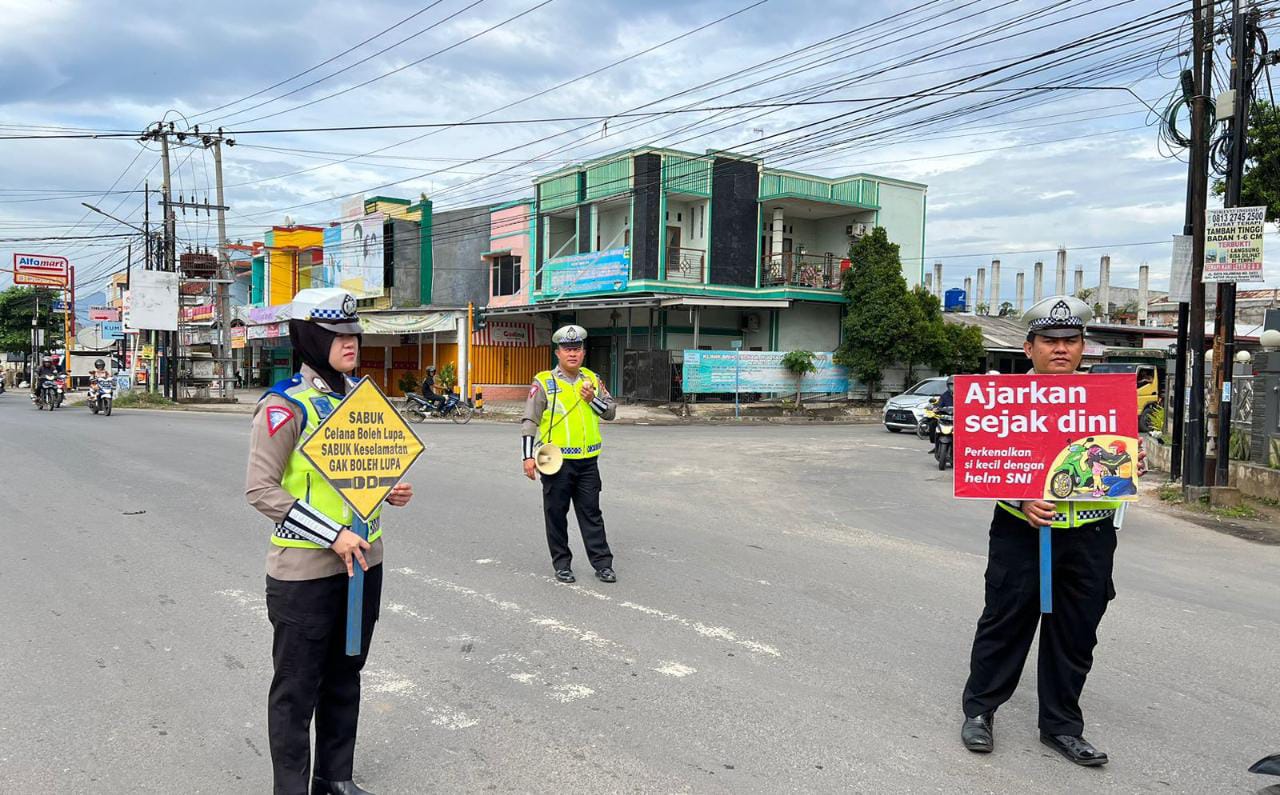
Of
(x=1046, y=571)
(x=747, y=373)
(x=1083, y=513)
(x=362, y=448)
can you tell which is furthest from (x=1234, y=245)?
(x=747, y=373)

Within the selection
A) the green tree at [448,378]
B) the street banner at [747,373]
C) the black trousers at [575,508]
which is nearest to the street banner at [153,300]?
the green tree at [448,378]

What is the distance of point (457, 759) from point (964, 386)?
2.61 metres

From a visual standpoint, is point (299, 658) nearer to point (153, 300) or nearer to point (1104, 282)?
point (153, 300)

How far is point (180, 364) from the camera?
3628cm

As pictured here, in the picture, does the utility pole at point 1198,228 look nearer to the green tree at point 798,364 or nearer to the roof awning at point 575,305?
the roof awning at point 575,305

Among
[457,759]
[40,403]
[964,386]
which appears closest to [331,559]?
[457,759]

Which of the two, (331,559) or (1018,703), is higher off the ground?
(331,559)

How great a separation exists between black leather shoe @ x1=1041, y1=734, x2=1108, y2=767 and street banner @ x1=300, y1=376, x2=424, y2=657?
2807 mm

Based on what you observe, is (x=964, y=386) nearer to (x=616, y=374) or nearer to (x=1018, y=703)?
(x=1018, y=703)

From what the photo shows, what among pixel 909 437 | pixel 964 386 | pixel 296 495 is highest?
pixel 964 386

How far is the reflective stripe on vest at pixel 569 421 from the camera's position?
20.2 feet

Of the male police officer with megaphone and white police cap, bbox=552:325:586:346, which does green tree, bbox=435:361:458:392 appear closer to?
the male police officer with megaphone

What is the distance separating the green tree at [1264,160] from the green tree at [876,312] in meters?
12.2

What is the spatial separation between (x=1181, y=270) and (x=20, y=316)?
77.1m
